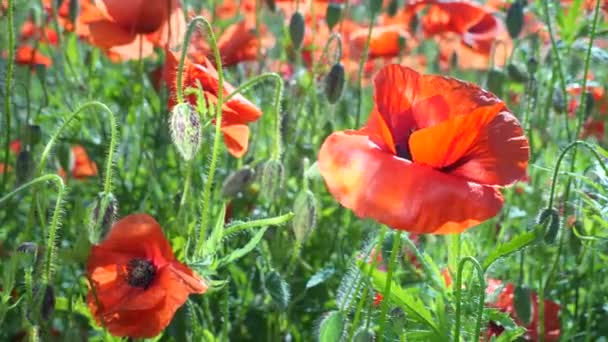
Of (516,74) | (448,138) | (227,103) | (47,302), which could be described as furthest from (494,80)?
(47,302)

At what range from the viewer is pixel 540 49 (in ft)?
7.38

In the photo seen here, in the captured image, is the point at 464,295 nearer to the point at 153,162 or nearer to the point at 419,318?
the point at 419,318

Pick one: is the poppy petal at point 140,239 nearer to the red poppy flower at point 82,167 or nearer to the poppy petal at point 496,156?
the poppy petal at point 496,156

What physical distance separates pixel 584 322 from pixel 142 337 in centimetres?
87

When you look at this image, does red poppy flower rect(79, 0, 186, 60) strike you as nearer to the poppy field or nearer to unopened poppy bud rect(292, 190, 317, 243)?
the poppy field

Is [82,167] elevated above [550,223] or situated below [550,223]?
below

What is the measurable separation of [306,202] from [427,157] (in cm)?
27

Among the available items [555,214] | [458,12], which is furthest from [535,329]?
[458,12]

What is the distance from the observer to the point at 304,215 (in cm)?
143

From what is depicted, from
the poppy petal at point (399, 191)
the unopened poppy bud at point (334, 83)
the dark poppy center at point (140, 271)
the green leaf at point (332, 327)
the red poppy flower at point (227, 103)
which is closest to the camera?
the poppy petal at point (399, 191)

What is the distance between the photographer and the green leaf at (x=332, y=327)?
128cm

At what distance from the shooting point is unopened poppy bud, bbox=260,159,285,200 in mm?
1495

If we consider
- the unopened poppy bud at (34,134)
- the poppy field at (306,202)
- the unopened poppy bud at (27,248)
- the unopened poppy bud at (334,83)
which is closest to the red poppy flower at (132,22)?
the poppy field at (306,202)

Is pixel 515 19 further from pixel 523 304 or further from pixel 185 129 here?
pixel 185 129
